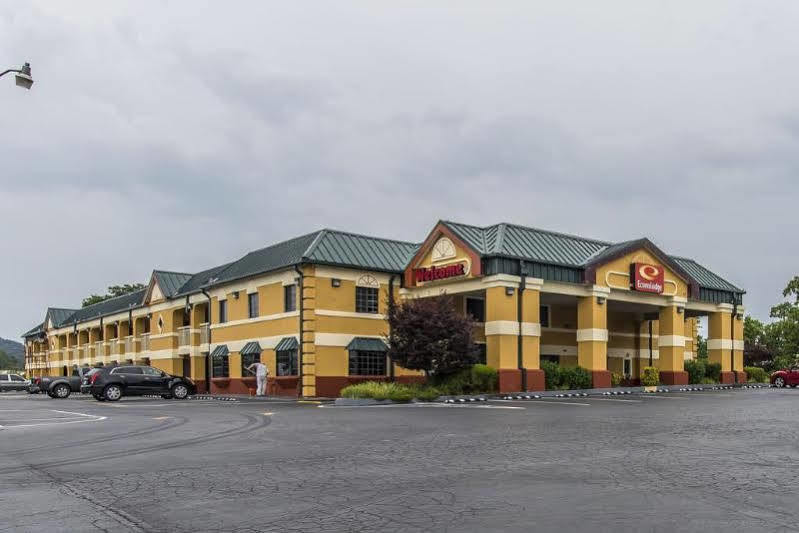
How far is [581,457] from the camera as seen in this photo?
11.1 meters

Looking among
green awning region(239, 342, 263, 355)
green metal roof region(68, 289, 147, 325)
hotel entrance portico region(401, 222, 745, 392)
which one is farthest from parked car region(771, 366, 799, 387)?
green metal roof region(68, 289, 147, 325)

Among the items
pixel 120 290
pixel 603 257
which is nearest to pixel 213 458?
pixel 603 257

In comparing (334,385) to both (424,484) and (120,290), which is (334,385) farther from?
(120,290)

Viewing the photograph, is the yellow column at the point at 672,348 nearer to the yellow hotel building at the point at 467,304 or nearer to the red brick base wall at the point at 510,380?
the yellow hotel building at the point at 467,304

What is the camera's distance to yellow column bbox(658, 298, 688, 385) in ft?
131

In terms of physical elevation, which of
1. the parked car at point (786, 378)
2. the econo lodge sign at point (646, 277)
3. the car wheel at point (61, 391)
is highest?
the econo lodge sign at point (646, 277)

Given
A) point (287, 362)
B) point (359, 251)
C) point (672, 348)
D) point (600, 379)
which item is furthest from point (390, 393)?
point (672, 348)

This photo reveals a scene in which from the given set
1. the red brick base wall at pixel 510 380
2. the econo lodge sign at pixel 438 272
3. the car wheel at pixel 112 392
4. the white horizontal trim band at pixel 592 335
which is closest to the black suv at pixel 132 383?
the car wheel at pixel 112 392

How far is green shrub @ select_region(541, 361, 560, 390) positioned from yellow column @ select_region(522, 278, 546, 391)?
0.39 m

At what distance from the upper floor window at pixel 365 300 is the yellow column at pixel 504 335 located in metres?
6.55

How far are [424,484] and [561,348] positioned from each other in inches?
1367

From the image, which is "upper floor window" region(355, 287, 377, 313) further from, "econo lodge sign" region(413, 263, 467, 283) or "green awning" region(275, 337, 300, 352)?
"green awning" region(275, 337, 300, 352)

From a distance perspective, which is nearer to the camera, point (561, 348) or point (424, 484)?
point (424, 484)

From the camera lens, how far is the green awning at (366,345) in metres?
36.7
